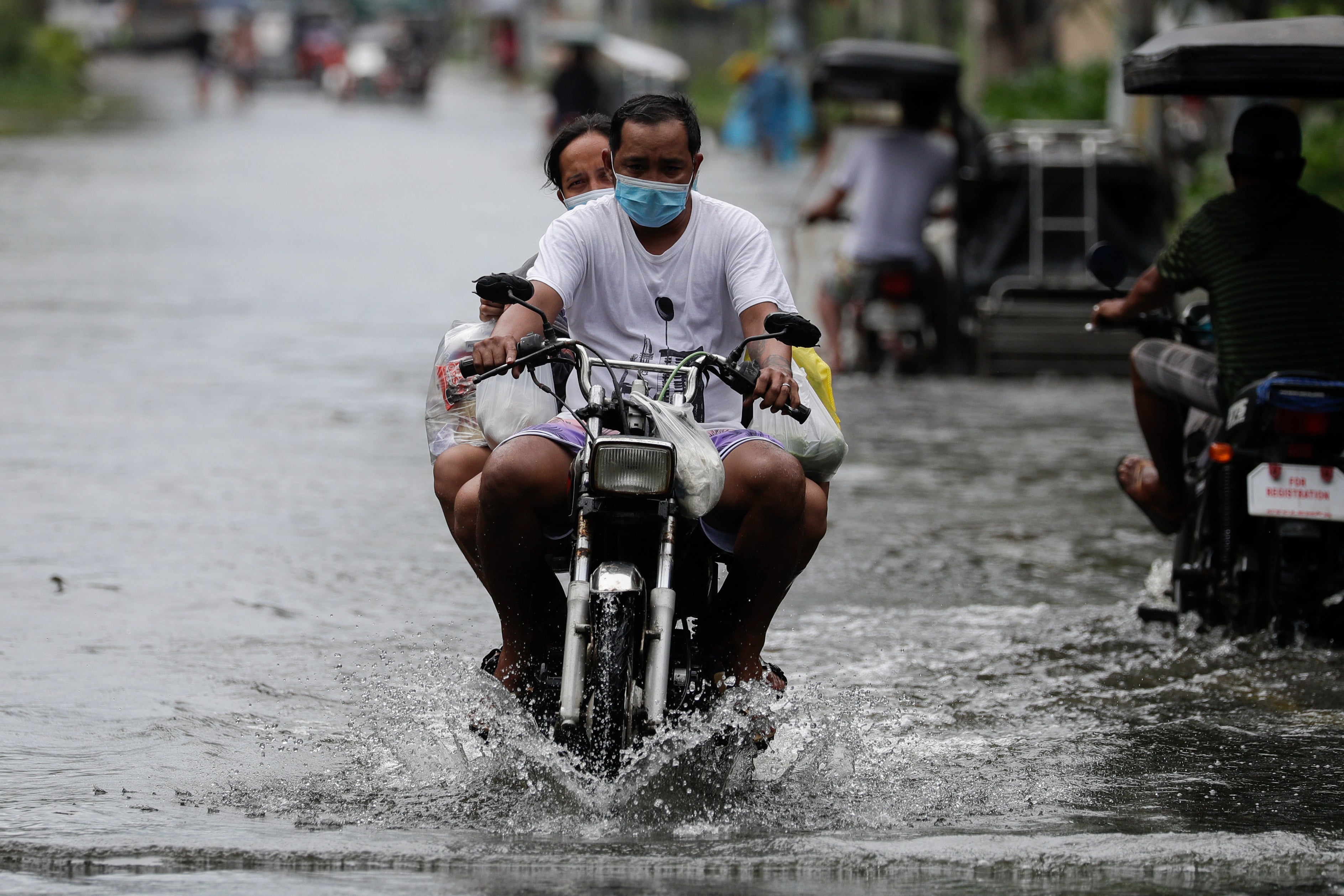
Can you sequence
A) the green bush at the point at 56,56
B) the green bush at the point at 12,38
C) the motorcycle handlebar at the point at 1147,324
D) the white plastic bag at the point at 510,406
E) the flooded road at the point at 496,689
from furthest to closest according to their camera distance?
the green bush at the point at 56,56, the green bush at the point at 12,38, the motorcycle handlebar at the point at 1147,324, the white plastic bag at the point at 510,406, the flooded road at the point at 496,689

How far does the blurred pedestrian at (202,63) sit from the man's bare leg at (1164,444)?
3985cm

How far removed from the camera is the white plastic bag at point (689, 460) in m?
4.55

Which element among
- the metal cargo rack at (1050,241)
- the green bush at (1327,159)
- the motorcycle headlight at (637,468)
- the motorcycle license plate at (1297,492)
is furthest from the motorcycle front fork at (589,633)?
the green bush at (1327,159)

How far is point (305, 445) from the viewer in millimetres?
10070

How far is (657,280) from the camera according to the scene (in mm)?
5031

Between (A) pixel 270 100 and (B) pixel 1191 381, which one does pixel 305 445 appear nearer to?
(B) pixel 1191 381

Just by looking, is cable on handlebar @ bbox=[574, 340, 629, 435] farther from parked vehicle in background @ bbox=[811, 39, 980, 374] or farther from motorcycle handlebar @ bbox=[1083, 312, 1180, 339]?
parked vehicle in background @ bbox=[811, 39, 980, 374]

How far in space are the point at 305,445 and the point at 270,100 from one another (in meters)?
45.0

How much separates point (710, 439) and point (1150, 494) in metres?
2.81

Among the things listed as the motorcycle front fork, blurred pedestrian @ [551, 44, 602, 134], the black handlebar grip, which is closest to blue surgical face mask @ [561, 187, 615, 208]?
the black handlebar grip

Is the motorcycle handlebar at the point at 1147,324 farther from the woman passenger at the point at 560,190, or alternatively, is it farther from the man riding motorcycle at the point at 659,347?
the man riding motorcycle at the point at 659,347

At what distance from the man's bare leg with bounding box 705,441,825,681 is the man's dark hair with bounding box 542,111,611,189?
3.96 feet

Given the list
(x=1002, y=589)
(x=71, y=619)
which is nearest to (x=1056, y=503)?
(x=1002, y=589)

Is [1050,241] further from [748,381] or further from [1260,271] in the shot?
[748,381]
